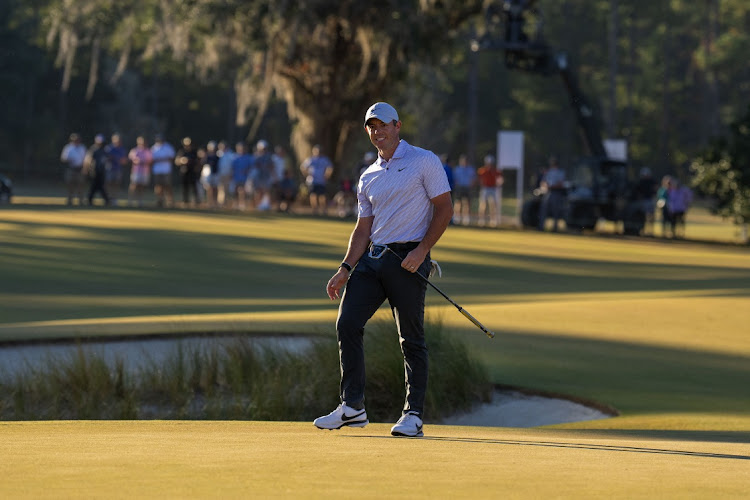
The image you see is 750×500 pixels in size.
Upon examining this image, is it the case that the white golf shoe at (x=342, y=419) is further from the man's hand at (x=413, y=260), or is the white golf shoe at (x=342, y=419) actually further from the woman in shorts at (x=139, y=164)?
the woman in shorts at (x=139, y=164)

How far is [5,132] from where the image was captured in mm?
68562

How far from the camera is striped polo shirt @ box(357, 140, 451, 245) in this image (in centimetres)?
771

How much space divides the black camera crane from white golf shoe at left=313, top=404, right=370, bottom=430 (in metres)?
28.4

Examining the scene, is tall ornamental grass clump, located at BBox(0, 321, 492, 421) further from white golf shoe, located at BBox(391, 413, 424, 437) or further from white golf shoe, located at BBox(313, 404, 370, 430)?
white golf shoe, located at BBox(391, 413, 424, 437)

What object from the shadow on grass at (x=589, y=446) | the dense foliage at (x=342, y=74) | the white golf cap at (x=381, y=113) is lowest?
the shadow on grass at (x=589, y=446)

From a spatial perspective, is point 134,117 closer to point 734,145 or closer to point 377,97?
point 377,97

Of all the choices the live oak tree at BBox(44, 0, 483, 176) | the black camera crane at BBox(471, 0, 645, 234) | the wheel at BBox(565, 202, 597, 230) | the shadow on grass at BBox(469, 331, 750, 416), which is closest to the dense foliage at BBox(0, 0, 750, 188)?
the live oak tree at BBox(44, 0, 483, 176)

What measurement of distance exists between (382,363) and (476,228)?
23.9 m

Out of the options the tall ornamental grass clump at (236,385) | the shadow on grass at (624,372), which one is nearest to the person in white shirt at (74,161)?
the shadow on grass at (624,372)

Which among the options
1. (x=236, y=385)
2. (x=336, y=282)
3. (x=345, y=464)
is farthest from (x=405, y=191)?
(x=236, y=385)

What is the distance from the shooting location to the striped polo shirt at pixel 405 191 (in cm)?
771

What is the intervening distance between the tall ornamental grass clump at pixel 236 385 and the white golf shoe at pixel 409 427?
3308 mm

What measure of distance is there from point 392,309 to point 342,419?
703 mm

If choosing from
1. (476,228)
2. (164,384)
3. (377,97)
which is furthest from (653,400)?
(377,97)
